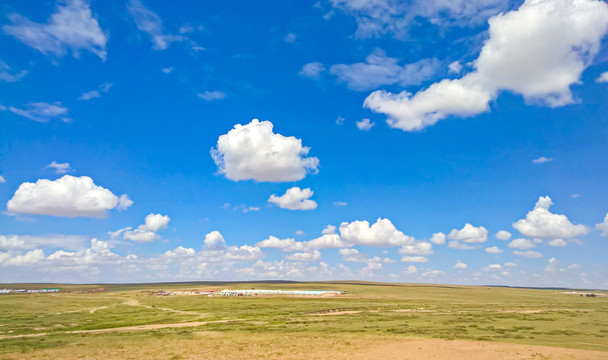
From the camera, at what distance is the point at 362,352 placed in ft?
157

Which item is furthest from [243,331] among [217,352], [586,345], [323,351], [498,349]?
[586,345]

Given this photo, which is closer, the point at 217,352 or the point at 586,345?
the point at 217,352

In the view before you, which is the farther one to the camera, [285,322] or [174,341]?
[285,322]

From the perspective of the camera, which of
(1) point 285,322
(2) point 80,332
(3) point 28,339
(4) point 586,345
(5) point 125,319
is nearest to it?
(4) point 586,345

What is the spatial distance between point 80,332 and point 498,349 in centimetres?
6377

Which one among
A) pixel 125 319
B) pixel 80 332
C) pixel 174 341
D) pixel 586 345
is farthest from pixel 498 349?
pixel 125 319

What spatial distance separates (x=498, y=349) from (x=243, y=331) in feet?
125

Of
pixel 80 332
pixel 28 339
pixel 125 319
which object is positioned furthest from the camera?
pixel 125 319

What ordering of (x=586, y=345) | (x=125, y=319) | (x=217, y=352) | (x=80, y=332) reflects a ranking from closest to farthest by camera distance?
(x=217, y=352) < (x=586, y=345) < (x=80, y=332) < (x=125, y=319)

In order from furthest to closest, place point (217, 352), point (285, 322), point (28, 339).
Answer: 1. point (285, 322)
2. point (28, 339)
3. point (217, 352)

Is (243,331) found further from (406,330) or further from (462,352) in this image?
(462,352)

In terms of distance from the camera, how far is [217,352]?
47938mm

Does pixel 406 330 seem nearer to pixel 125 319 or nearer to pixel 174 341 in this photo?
pixel 174 341

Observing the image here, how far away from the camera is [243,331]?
63.9m
